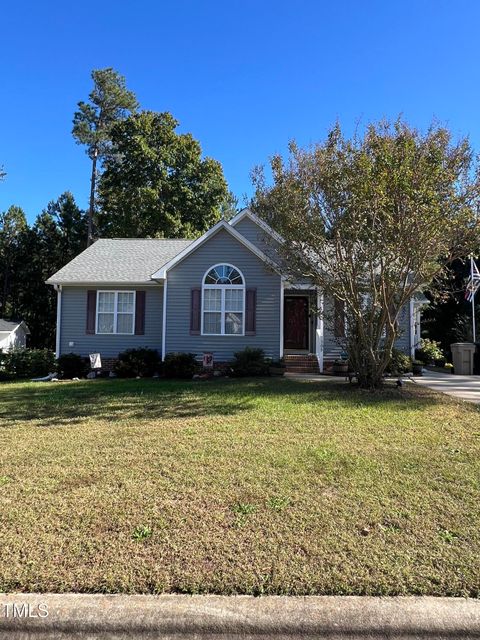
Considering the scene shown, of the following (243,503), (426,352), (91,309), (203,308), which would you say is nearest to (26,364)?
(91,309)

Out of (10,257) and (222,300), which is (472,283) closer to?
(222,300)

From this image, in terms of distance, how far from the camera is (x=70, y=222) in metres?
31.9

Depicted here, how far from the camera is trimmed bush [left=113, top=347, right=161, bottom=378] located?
1406cm

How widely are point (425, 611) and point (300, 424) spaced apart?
435 cm

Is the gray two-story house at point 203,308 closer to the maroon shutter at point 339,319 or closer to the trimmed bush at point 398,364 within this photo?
the trimmed bush at point 398,364

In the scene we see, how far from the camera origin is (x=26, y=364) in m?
15.2

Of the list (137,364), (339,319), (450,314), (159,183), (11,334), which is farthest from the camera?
(159,183)

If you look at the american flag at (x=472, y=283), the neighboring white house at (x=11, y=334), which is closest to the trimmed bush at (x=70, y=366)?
the neighboring white house at (x=11, y=334)

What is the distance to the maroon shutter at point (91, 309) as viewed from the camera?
15500 millimetres

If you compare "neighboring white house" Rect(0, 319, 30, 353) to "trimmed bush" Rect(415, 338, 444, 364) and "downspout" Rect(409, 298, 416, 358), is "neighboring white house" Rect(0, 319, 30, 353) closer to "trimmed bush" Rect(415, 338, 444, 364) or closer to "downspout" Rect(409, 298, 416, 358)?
"downspout" Rect(409, 298, 416, 358)

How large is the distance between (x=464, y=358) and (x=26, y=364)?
48.4 ft

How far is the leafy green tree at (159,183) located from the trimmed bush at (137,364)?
14.4 meters

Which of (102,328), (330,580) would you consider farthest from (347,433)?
(102,328)

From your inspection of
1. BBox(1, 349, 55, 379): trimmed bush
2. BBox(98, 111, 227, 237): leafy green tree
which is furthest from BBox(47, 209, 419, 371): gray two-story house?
BBox(98, 111, 227, 237): leafy green tree
